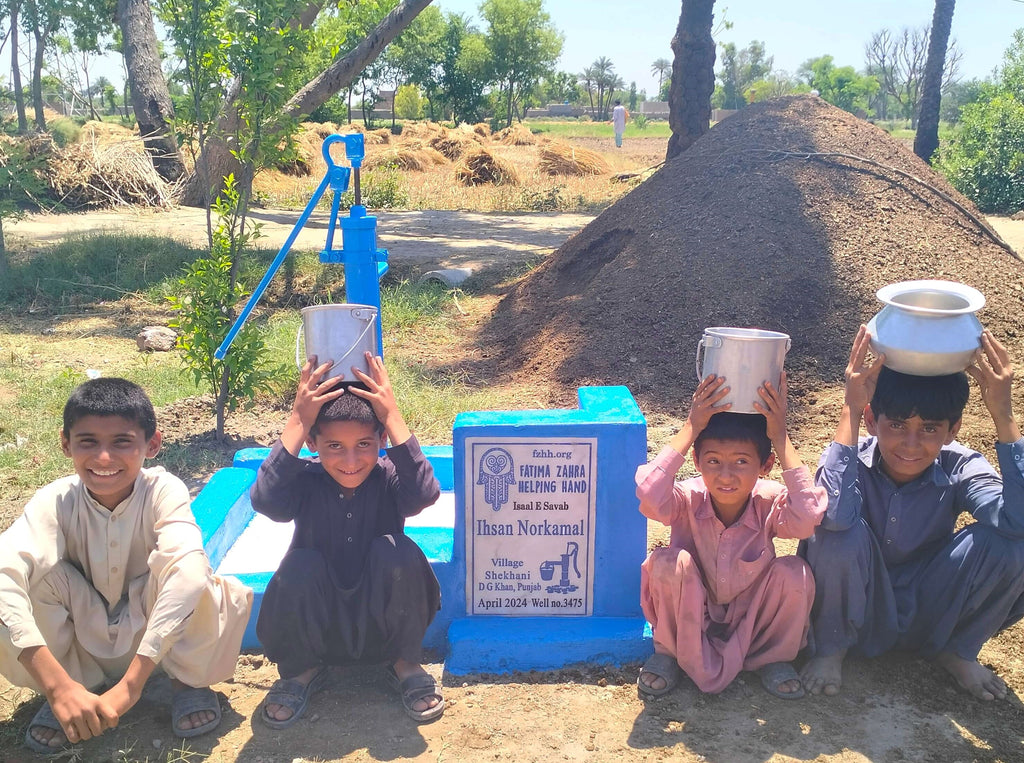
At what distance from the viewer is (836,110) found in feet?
23.1

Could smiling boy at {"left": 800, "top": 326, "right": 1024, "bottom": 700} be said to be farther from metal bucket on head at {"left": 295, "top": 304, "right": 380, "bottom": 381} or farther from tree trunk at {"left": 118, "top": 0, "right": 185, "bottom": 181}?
tree trunk at {"left": 118, "top": 0, "right": 185, "bottom": 181}

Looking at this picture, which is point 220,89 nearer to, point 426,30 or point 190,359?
point 190,359

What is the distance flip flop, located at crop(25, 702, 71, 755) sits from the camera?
2.22 m

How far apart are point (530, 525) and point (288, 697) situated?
2.67 feet

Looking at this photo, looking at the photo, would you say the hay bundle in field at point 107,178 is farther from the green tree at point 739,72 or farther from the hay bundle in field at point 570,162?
the green tree at point 739,72

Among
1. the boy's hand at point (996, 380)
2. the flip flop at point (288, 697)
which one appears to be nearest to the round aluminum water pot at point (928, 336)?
the boy's hand at point (996, 380)

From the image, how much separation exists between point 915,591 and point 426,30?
132 feet

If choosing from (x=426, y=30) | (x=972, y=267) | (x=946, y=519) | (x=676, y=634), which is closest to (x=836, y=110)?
(x=972, y=267)

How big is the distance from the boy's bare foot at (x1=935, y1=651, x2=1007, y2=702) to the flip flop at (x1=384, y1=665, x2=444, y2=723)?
1421 millimetres

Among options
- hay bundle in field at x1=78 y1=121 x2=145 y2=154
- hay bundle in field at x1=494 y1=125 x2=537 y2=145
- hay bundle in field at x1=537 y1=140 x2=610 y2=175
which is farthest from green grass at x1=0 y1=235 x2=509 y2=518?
hay bundle in field at x1=494 y1=125 x2=537 y2=145

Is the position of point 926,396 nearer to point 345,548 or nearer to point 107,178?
point 345,548

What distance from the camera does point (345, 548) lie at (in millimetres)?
2477

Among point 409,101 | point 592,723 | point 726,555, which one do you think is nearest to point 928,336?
point 726,555

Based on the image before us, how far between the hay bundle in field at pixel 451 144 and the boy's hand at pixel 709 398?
1895cm
